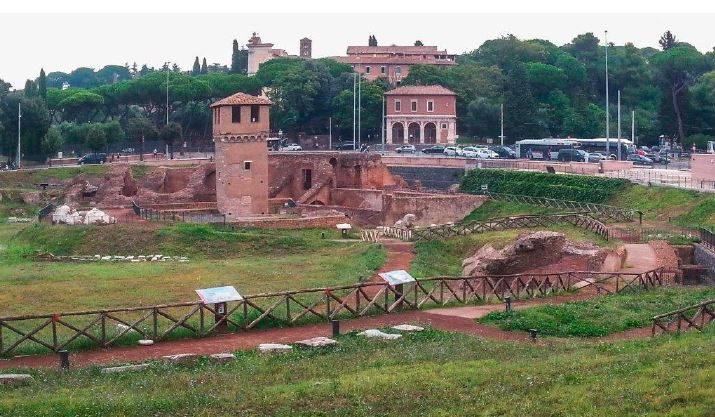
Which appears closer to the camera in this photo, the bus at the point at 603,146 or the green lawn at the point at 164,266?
the green lawn at the point at 164,266

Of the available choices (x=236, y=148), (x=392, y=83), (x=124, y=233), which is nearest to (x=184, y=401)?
(x=124, y=233)

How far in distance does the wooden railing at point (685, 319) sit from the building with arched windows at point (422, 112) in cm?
7348

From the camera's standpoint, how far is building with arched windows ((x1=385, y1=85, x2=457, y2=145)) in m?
104

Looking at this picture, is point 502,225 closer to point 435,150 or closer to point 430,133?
point 435,150

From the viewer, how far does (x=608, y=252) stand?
145 feet

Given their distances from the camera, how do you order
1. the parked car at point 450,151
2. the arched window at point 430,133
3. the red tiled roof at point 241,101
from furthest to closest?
the arched window at point 430,133, the parked car at point 450,151, the red tiled roof at point 241,101

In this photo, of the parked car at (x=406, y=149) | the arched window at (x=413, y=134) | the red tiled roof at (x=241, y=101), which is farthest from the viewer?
the arched window at (x=413, y=134)

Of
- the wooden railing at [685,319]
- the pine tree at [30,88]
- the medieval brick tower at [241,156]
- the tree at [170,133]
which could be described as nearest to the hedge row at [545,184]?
the medieval brick tower at [241,156]

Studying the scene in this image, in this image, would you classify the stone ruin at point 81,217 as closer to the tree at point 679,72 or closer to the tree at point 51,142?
the tree at point 51,142

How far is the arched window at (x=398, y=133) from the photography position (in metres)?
106

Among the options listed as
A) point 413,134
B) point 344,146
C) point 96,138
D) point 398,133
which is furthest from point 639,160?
point 96,138

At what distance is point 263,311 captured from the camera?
1239 inches

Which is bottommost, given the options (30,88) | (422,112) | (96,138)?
(96,138)

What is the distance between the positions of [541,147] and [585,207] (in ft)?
95.6
